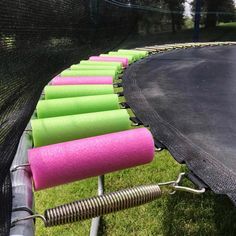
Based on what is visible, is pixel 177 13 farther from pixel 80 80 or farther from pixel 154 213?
pixel 80 80

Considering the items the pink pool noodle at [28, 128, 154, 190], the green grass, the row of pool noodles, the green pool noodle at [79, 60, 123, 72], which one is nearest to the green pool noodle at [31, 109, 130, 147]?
the row of pool noodles

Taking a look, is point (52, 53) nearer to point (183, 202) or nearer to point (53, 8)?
point (53, 8)

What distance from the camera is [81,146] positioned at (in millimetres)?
902

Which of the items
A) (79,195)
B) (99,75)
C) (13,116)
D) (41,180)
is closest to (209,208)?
(79,195)

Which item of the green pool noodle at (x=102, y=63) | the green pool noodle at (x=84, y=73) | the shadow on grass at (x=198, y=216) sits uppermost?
the green pool noodle at (x=84, y=73)

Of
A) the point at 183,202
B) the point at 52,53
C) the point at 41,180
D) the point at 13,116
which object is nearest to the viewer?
the point at 41,180

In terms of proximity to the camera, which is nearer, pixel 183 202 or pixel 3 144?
pixel 3 144

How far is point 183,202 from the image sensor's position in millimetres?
2076

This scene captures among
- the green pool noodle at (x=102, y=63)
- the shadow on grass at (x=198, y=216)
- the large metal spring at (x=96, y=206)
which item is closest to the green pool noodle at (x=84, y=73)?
the green pool noodle at (x=102, y=63)

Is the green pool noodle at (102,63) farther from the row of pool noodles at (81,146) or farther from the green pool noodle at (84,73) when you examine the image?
the row of pool noodles at (81,146)

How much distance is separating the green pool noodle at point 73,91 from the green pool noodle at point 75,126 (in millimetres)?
370

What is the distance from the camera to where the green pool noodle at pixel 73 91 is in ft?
4.77

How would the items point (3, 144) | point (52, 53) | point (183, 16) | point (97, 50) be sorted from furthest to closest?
point (183, 16) < point (97, 50) < point (52, 53) < point (3, 144)

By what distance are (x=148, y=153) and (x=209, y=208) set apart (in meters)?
1.18
